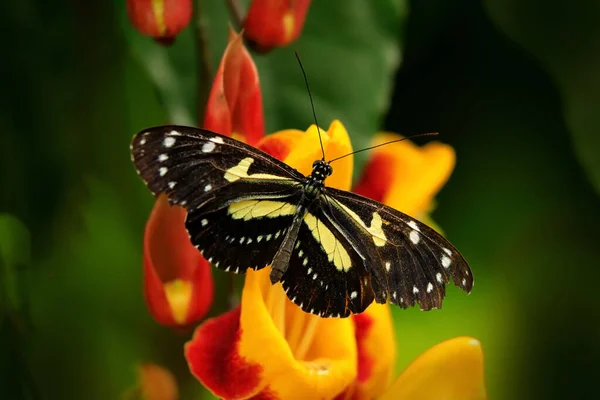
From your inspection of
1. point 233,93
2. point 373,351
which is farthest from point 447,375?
point 233,93

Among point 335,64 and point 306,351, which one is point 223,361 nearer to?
point 306,351

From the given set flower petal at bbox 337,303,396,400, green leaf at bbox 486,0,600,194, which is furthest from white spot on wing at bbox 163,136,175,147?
green leaf at bbox 486,0,600,194

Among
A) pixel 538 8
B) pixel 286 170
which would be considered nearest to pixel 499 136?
pixel 538 8

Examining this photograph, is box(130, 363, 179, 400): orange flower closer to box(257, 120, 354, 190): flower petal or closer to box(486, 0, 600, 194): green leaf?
box(257, 120, 354, 190): flower petal

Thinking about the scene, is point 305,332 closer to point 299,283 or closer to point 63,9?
point 299,283

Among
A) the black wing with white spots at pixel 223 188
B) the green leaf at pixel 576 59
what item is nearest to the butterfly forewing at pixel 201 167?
the black wing with white spots at pixel 223 188

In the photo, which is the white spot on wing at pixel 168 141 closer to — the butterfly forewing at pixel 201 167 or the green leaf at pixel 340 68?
the butterfly forewing at pixel 201 167

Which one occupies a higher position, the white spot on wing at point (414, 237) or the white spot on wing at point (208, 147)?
the white spot on wing at point (208, 147)

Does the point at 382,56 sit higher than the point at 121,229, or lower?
higher
